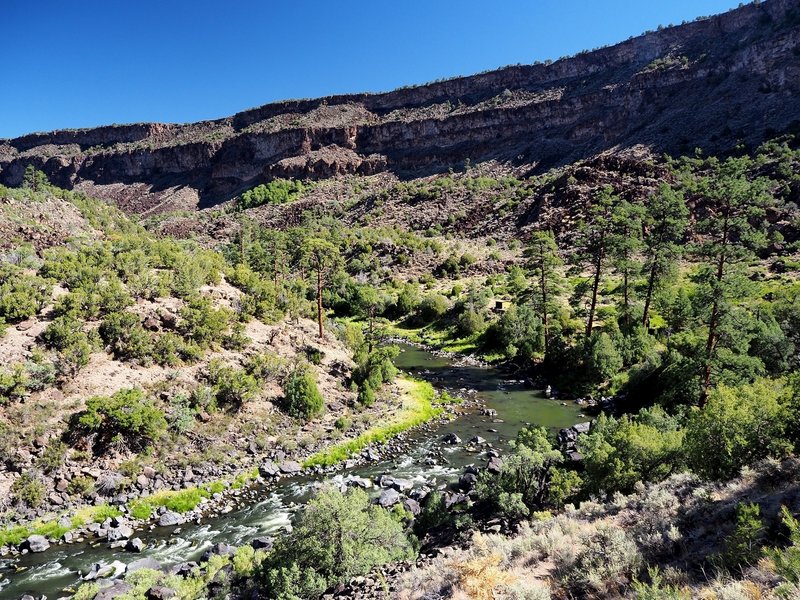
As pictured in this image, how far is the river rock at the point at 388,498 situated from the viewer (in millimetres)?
18191

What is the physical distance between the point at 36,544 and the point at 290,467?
9366 mm

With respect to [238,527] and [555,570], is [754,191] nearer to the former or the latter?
[555,570]

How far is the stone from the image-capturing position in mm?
15719

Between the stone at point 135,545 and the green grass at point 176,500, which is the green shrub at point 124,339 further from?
the stone at point 135,545

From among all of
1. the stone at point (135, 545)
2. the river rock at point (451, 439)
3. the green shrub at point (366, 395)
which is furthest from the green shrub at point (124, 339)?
the river rock at point (451, 439)

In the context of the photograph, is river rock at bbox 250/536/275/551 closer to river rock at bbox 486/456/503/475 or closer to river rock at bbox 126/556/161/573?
river rock at bbox 126/556/161/573

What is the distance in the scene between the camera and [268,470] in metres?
21.2

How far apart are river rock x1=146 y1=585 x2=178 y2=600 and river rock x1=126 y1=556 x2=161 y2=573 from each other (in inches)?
84.9

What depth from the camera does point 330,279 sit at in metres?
67.9

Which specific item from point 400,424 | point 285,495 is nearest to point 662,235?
point 400,424

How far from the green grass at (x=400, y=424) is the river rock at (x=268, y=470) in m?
1.41

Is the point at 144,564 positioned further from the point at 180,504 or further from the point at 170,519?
the point at 180,504

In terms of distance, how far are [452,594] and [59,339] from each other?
22576mm

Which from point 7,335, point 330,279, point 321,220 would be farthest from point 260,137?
point 7,335
